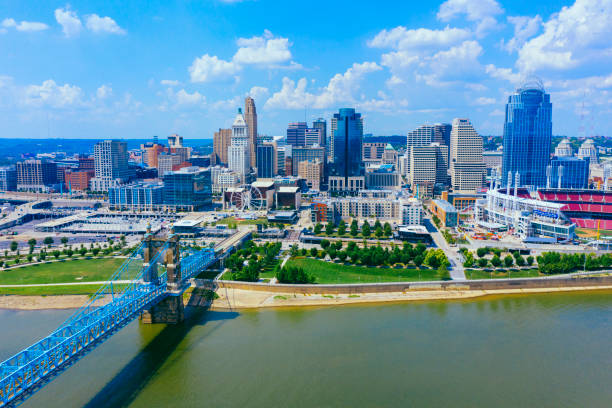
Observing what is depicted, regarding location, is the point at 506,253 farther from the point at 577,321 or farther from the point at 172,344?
the point at 172,344

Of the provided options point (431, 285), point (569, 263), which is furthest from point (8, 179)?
point (569, 263)

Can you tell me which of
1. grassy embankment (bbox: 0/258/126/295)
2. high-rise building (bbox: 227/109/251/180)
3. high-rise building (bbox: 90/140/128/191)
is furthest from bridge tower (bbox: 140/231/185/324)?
high-rise building (bbox: 90/140/128/191)

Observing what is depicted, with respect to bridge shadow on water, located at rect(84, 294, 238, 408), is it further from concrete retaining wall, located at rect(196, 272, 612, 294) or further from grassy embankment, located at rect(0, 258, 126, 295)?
grassy embankment, located at rect(0, 258, 126, 295)

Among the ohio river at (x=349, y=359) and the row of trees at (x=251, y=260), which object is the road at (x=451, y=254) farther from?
the row of trees at (x=251, y=260)

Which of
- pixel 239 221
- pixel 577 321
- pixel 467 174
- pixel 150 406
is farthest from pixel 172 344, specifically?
pixel 467 174

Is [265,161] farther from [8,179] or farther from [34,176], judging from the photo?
[8,179]

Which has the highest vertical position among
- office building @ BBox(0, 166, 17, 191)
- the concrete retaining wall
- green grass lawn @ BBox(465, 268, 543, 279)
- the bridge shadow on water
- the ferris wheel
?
office building @ BBox(0, 166, 17, 191)
